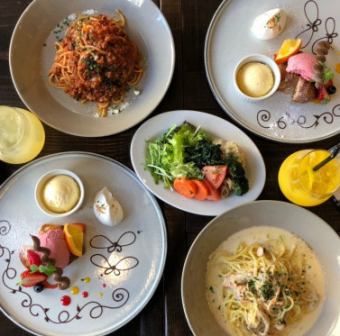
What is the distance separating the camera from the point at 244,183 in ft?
5.82

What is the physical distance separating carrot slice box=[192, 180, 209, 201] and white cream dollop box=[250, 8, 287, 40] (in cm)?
78

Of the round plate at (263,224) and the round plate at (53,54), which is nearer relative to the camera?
the round plate at (263,224)

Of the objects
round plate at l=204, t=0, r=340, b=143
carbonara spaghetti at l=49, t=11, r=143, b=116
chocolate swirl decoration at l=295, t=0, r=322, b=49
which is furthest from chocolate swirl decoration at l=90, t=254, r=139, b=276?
chocolate swirl decoration at l=295, t=0, r=322, b=49

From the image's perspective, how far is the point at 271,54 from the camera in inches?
76.9

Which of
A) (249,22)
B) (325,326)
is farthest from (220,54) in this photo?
(325,326)

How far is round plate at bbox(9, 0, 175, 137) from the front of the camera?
183 cm

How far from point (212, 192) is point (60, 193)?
0.67 meters

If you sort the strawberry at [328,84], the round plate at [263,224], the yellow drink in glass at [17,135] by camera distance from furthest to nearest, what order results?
the strawberry at [328,84]
the yellow drink in glass at [17,135]
the round plate at [263,224]

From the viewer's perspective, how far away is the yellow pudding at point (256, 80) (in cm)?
186

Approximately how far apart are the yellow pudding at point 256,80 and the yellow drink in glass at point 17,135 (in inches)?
38.7

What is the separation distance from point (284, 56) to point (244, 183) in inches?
25.2

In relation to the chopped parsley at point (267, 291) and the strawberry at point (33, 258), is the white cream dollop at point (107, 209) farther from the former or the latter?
the chopped parsley at point (267, 291)

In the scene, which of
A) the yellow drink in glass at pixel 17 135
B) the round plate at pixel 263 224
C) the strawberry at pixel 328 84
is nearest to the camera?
the round plate at pixel 263 224

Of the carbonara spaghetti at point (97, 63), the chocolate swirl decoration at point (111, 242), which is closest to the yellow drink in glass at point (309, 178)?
the chocolate swirl decoration at point (111, 242)
